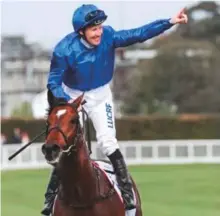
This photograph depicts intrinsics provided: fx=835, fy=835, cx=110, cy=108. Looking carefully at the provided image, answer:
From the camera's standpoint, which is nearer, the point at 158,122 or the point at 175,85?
the point at 158,122

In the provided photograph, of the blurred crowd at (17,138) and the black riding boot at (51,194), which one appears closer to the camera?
the black riding boot at (51,194)

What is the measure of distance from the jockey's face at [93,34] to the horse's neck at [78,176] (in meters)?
0.91

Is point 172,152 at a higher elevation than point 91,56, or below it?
below

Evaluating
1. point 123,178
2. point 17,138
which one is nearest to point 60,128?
point 123,178

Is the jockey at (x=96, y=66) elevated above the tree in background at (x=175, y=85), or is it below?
above

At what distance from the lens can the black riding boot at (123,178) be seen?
703 cm

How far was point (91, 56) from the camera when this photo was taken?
22.3 feet

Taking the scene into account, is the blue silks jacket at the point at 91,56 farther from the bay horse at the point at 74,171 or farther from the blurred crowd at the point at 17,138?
the blurred crowd at the point at 17,138

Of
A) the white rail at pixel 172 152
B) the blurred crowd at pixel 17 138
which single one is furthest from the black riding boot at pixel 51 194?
the blurred crowd at pixel 17 138

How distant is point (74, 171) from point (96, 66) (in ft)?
3.15

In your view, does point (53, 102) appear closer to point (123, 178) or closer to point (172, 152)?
point (123, 178)

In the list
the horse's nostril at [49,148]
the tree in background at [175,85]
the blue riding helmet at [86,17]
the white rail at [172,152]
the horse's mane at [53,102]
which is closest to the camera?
the horse's nostril at [49,148]

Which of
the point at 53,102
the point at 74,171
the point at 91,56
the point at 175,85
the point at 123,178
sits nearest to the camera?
the point at 53,102

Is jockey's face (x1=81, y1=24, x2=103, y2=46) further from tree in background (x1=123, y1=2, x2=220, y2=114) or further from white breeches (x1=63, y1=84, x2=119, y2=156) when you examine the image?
tree in background (x1=123, y1=2, x2=220, y2=114)
